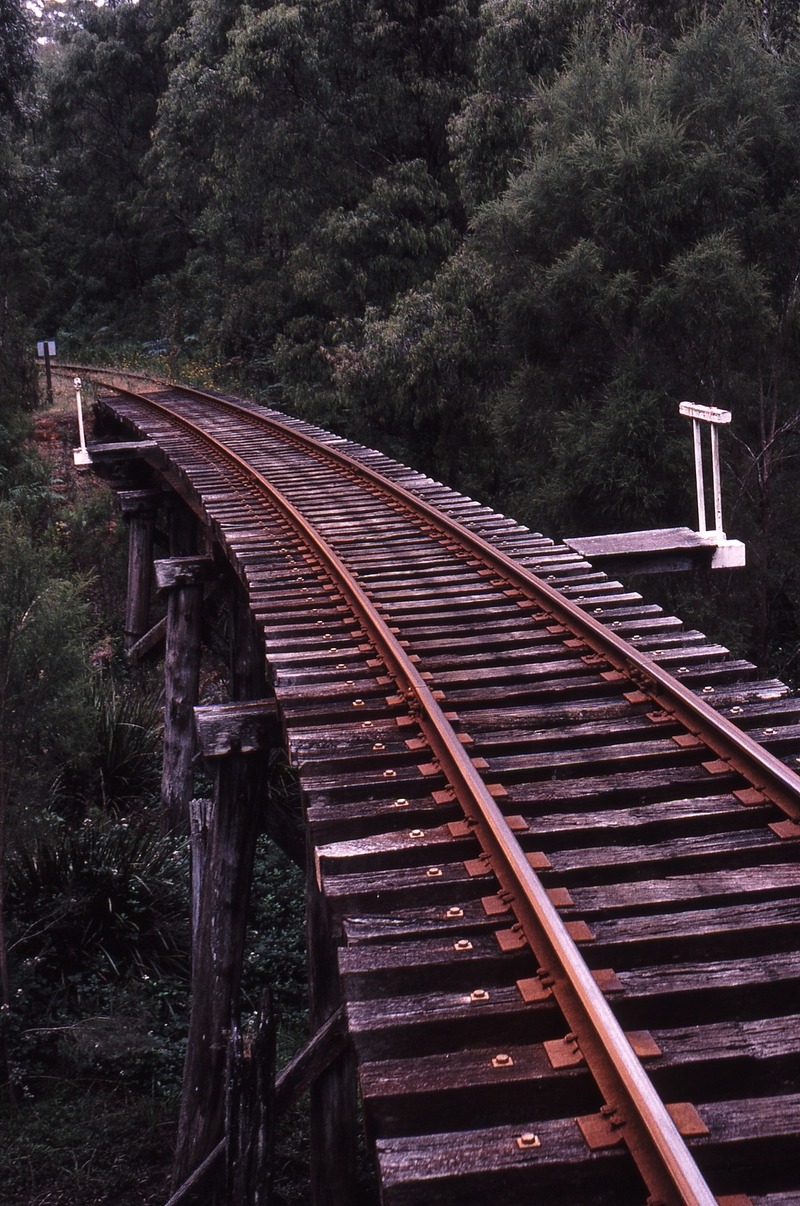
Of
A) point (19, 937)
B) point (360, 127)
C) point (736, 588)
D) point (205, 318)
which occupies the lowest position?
point (19, 937)

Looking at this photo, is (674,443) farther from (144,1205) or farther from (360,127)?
(360,127)

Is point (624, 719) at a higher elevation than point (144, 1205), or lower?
higher

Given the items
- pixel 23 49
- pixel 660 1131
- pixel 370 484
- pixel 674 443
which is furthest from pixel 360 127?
pixel 660 1131

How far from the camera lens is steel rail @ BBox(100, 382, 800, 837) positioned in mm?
3295

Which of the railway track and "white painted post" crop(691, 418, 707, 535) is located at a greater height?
"white painted post" crop(691, 418, 707, 535)

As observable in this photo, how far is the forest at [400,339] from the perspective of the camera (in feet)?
23.5

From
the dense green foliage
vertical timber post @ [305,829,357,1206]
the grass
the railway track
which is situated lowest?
the grass

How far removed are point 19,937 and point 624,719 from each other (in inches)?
190

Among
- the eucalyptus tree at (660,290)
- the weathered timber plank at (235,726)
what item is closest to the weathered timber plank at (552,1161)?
the weathered timber plank at (235,726)

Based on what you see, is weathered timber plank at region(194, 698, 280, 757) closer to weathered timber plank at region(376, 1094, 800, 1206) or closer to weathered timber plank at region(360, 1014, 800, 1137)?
weathered timber plank at region(360, 1014, 800, 1137)

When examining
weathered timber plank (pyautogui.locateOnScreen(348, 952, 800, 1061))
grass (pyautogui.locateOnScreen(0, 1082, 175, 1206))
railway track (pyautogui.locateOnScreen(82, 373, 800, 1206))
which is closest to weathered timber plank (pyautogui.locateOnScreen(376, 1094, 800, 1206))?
railway track (pyautogui.locateOnScreen(82, 373, 800, 1206))

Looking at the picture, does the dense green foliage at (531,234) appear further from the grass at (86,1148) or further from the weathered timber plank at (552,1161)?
the weathered timber plank at (552,1161)

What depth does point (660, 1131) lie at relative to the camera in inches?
73.8

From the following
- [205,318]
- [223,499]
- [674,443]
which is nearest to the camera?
[223,499]
